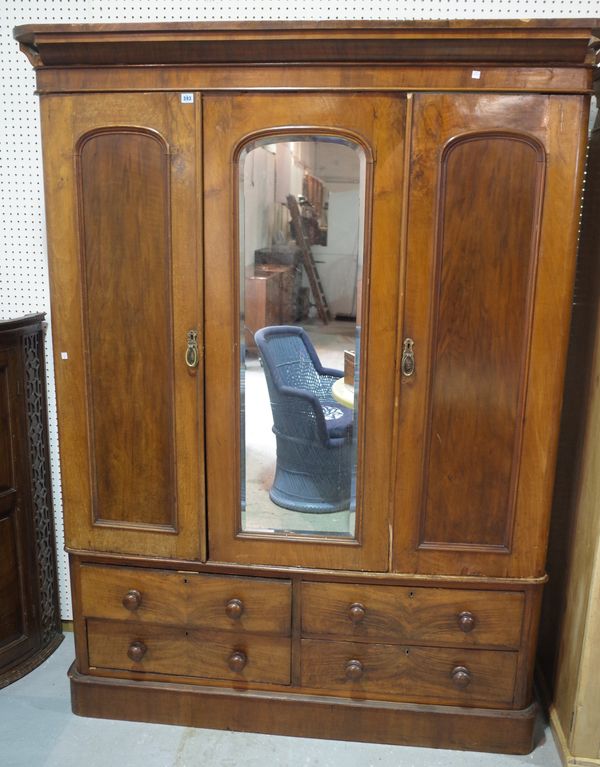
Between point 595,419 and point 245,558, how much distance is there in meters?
1.18

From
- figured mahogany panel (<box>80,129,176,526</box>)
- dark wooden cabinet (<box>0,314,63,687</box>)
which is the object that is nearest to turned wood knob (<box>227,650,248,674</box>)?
figured mahogany panel (<box>80,129,176,526</box>)

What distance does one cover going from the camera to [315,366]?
206 centimetres

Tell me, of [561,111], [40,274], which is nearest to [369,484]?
[561,111]

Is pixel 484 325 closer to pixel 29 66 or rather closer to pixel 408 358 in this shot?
pixel 408 358

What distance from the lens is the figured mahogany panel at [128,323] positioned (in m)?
1.95

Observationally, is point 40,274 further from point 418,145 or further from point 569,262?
point 569,262

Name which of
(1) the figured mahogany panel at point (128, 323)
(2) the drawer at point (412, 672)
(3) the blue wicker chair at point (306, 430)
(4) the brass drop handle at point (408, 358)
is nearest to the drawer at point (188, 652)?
(2) the drawer at point (412, 672)

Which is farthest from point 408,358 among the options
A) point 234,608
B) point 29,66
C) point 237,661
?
point 29,66

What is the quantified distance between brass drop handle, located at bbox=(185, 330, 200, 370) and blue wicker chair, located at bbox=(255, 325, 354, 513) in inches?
7.3

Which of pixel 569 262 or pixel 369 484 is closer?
pixel 569 262

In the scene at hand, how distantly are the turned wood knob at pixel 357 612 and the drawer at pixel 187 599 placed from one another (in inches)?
7.9

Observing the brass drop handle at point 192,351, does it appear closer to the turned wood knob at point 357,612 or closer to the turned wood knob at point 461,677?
the turned wood knob at point 357,612

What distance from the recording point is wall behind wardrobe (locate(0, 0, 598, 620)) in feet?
7.18

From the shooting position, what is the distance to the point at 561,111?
1.80 metres
